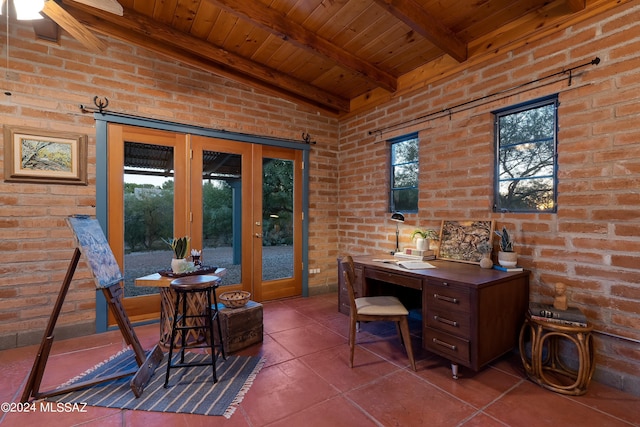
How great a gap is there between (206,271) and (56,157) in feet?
6.05

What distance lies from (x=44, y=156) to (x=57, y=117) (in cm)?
41

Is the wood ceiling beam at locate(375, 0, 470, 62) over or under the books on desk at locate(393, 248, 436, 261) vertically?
over

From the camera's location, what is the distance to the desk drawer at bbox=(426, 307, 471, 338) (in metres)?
2.12

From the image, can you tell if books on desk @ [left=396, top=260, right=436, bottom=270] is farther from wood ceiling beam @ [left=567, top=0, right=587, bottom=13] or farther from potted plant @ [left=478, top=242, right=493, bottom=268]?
wood ceiling beam @ [left=567, top=0, right=587, bottom=13]

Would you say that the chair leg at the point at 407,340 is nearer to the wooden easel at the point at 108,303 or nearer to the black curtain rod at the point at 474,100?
the wooden easel at the point at 108,303

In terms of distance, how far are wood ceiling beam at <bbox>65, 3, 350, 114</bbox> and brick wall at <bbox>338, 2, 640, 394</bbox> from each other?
1.89 metres

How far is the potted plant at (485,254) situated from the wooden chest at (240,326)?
2.13m

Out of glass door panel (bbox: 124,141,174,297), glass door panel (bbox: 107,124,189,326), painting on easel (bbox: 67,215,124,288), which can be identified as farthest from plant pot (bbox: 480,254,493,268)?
glass door panel (bbox: 124,141,174,297)

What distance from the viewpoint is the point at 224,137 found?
12.5 feet

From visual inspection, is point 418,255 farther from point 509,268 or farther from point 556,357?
point 556,357

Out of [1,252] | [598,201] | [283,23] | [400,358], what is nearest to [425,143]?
[598,201]

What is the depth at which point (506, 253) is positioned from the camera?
8.17 feet

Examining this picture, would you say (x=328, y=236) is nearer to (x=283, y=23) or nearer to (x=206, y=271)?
(x=206, y=271)

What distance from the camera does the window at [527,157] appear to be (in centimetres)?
251
